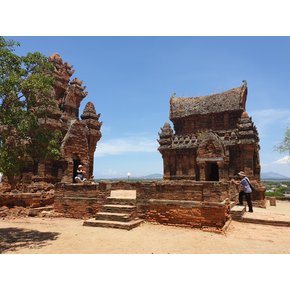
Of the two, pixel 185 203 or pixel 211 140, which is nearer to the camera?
pixel 185 203

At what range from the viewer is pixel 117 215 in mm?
9773

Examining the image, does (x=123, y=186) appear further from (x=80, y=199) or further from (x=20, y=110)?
(x=20, y=110)

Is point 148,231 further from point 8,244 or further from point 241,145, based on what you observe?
point 241,145

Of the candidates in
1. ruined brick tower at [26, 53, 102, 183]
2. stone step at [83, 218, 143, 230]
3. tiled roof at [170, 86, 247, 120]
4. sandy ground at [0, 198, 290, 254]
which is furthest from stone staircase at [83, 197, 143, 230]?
tiled roof at [170, 86, 247, 120]

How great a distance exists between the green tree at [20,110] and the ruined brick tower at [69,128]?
554cm

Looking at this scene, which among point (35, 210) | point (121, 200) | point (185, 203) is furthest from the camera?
point (35, 210)

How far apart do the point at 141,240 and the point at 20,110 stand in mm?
5505

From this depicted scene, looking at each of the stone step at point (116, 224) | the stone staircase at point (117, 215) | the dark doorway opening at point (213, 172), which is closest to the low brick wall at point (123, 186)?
the stone staircase at point (117, 215)

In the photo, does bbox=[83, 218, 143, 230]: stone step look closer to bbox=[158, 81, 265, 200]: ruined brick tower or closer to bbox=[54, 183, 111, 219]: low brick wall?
bbox=[54, 183, 111, 219]: low brick wall

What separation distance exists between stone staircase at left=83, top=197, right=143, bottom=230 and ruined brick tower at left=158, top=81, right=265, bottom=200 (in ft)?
33.5

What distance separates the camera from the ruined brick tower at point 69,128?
15.4 metres

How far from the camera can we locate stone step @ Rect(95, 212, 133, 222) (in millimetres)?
9616

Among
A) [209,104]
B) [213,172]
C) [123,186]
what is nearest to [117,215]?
[123,186]

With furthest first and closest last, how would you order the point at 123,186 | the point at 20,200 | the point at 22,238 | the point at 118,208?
the point at 123,186, the point at 20,200, the point at 118,208, the point at 22,238
